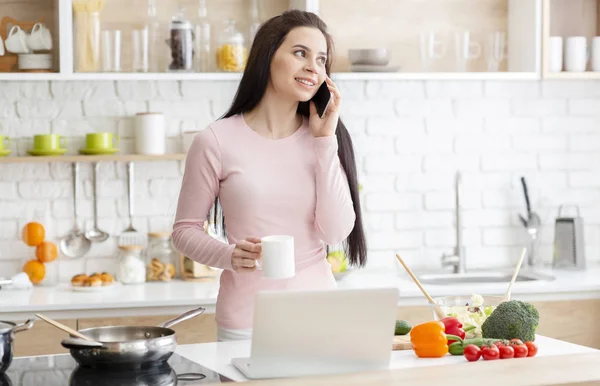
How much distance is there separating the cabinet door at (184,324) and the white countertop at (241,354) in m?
1.08

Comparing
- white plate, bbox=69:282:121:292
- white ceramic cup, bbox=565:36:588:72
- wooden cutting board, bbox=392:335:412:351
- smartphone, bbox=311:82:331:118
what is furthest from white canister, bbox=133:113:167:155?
wooden cutting board, bbox=392:335:412:351

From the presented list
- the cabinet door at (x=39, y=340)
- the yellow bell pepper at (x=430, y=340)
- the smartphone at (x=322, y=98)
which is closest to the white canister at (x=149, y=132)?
the cabinet door at (x=39, y=340)

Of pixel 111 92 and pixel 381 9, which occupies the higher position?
pixel 381 9

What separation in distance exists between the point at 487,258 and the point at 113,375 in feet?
9.07

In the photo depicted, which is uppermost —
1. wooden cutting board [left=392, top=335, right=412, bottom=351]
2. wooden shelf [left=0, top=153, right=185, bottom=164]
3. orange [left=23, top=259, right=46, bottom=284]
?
wooden shelf [left=0, top=153, right=185, bottom=164]

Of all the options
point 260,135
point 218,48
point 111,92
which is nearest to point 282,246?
point 260,135

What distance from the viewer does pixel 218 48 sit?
154 inches

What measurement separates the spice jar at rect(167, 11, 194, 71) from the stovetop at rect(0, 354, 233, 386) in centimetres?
187

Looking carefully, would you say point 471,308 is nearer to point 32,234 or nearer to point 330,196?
point 330,196

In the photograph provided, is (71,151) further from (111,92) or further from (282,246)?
(282,246)

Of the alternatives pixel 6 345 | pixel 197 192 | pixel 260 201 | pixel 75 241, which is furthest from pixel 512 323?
pixel 75 241

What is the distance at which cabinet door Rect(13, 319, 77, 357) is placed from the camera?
11.3ft

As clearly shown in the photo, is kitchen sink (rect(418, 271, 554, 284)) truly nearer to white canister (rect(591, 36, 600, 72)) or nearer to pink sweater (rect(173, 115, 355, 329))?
white canister (rect(591, 36, 600, 72))

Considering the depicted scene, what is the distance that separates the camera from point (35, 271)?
3959 millimetres
